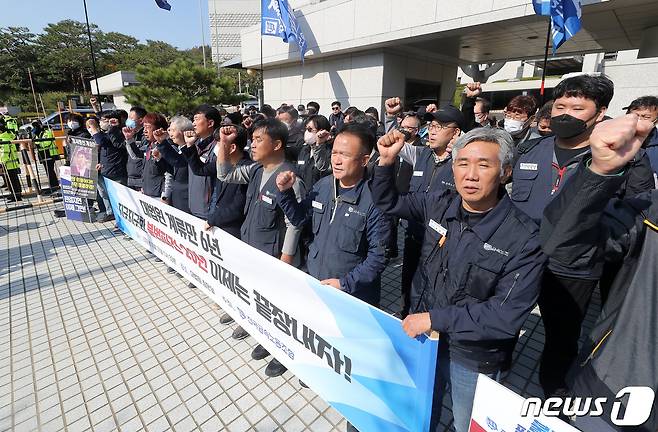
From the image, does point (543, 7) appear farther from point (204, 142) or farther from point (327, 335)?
point (327, 335)

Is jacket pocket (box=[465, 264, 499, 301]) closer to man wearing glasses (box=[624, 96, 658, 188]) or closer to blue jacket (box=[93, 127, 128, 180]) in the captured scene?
man wearing glasses (box=[624, 96, 658, 188])

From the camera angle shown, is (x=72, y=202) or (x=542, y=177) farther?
(x=72, y=202)

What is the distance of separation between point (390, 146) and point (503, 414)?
132 cm

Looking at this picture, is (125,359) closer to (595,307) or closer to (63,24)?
(595,307)

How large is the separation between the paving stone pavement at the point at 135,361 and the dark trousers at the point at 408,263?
0.30 m

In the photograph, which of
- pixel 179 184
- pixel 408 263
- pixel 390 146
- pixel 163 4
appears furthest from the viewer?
pixel 163 4

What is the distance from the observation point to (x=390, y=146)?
5.98 feet

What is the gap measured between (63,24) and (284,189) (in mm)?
72756

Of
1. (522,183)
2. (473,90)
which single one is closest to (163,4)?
(473,90)

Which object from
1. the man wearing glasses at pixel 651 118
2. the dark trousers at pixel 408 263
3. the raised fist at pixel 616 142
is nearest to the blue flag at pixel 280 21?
the dark trousers at pixel 408 263

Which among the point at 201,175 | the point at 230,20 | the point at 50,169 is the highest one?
the point at 230,20

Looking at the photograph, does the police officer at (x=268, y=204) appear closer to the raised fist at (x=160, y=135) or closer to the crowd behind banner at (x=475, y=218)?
the crowd behind banner at (x=475, y=218)

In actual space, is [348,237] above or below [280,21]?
below

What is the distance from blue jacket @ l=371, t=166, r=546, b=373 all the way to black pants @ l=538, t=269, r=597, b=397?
2.48 feet
